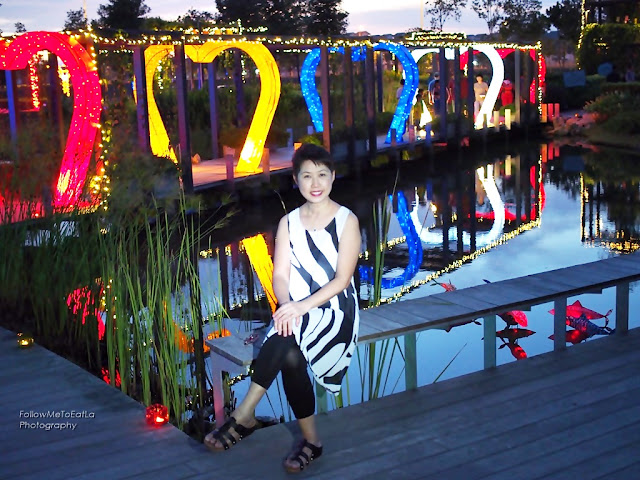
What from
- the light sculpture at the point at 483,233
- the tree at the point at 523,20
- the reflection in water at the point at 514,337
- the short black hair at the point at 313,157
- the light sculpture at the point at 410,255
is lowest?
the light sculpture at the point at 483,233

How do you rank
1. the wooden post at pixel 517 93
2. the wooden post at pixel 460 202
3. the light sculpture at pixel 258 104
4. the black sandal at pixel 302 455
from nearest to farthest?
the black sandal at pixel 302 455 < the wooden post at pixel 460 202 < the light sculpture at pixel 258 104 < the wooden post at pixel 517 93

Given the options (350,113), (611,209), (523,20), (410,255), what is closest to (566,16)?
(523,20)

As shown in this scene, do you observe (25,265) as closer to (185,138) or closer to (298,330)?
(298,330)

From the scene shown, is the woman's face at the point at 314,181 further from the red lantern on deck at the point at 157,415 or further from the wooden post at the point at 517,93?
the wooden post at the point at 517,93

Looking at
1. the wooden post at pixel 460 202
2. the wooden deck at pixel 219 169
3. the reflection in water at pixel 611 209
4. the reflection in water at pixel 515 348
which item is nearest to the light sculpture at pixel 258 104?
the wooden deck at pixel 219 169

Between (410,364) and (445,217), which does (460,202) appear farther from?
(410,364)

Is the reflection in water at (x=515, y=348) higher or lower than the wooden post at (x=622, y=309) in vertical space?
lower

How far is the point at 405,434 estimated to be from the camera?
10.7 feet

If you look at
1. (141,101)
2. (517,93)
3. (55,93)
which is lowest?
(517,93)

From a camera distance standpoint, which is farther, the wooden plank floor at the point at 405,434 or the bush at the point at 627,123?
the bush at the point at 627,123

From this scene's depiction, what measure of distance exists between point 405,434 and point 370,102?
12.1m

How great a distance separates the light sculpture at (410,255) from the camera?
25.4ft

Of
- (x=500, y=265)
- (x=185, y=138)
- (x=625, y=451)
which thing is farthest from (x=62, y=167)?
(x=625, y=451)

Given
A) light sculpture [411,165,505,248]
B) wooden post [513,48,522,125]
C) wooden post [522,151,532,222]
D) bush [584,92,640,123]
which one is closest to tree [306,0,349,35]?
wooden post [513,48,522,125]
